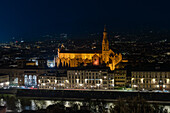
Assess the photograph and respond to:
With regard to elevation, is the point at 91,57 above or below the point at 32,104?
above

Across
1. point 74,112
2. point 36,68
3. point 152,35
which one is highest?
point 152,35

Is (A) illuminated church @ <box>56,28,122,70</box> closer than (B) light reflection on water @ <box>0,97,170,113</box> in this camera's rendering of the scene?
No

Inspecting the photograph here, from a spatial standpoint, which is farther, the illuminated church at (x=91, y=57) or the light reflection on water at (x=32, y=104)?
the illuminated church at (x=91, y=57)

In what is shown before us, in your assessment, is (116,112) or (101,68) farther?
(101,68)

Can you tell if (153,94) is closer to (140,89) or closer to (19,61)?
(140,89)

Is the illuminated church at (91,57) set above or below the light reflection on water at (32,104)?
above

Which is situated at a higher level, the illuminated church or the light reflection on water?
the illuminated church

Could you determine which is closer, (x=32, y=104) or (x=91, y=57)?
(x=32, y=104)

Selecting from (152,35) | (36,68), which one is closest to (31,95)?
(36,68)
